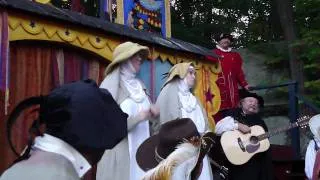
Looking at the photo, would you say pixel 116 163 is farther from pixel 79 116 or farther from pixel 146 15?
pixel 146 15

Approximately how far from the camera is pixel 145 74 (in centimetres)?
615

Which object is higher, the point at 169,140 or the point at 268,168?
the point at 169,140

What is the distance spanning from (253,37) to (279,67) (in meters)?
3.12

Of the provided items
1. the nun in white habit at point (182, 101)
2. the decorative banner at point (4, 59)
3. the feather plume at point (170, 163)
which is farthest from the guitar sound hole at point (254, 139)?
the feather plume at point (170, 163)

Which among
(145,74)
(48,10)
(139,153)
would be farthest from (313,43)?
(139,153)

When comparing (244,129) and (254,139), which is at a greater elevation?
(244,129)

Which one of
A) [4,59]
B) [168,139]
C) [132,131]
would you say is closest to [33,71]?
[4,59]

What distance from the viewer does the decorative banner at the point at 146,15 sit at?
6.81 meters

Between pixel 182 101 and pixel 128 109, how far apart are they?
0.83 m

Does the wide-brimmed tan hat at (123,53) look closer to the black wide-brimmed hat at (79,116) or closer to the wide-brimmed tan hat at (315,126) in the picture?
the black wide-brimmed hat at (79,116)

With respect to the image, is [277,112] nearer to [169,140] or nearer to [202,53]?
[202,53]

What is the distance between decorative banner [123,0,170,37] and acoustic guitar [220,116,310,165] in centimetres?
173

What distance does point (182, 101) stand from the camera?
5070 millimetres

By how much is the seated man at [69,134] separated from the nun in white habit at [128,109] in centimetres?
217
